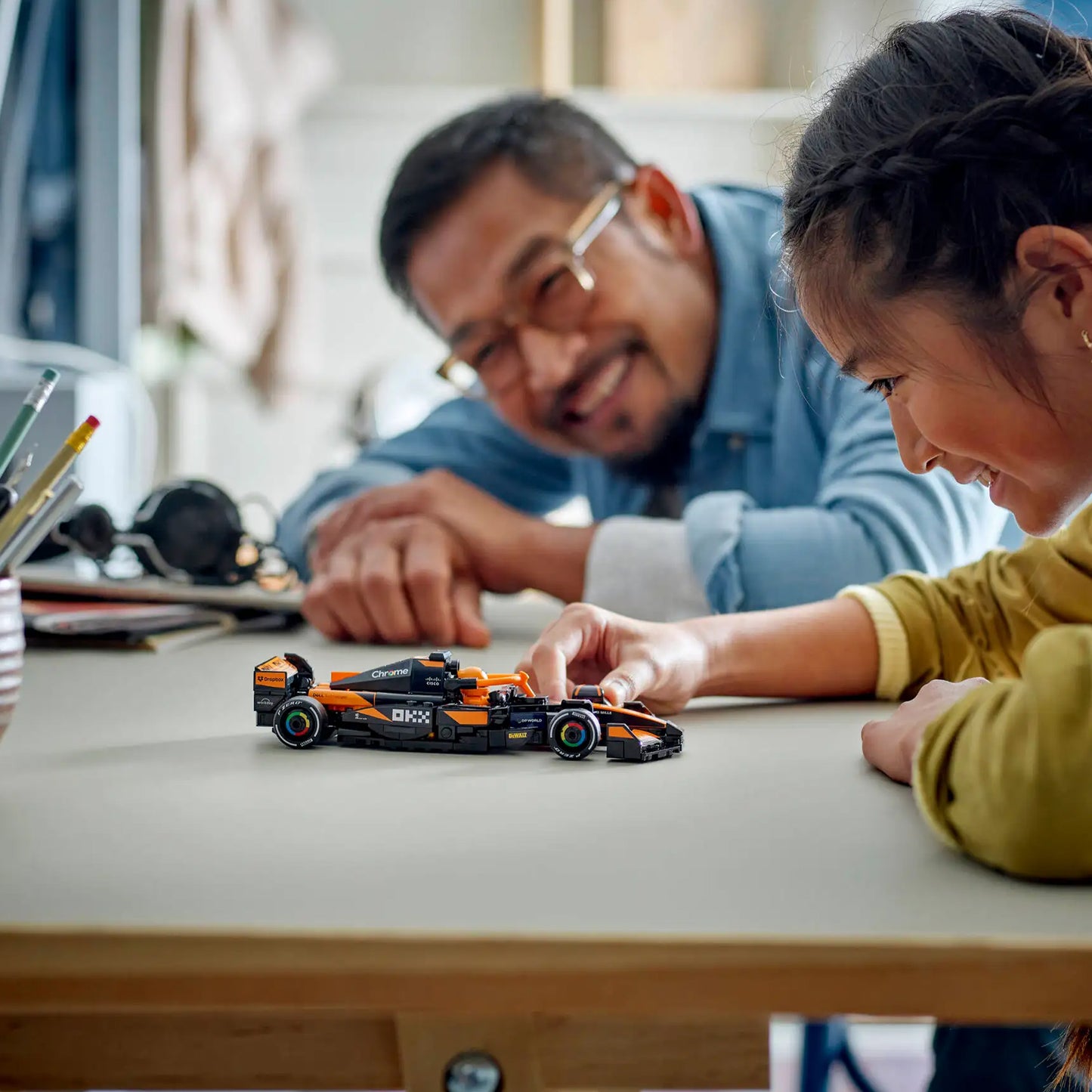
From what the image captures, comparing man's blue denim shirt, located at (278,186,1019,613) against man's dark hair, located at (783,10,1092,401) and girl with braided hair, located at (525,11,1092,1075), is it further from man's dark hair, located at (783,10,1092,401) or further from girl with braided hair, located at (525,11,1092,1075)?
man's dark hair, located at (783,10,1092,401)

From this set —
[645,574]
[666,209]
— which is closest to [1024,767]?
[645,574]

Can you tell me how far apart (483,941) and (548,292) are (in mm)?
938

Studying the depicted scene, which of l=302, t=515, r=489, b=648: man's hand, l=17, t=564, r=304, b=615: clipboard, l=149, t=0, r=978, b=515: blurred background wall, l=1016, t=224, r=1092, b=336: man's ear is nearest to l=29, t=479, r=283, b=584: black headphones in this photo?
l=17, t=564, r=304, b=615: clipboard

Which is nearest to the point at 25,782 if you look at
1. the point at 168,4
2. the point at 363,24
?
the point at 168,4

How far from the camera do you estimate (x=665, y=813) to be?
1.58 feet

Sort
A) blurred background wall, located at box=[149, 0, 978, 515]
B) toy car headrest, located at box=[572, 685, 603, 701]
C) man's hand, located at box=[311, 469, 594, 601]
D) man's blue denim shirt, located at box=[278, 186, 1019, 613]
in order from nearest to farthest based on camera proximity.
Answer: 1. toy car headrest, located at box=[572, 685, 603, 701]
2. man's blue denim shirt, located at box=[278, 186, 1019, 613]
3. man's hand, located at box=[311, 469, 594, 601]
4. blurred background wall, located at box=[149, 0, 978, 515]

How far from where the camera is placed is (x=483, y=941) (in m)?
0.34

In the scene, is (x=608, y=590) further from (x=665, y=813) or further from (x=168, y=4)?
(x=168, y=4)

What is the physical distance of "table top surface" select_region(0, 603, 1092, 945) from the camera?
1.19 ft

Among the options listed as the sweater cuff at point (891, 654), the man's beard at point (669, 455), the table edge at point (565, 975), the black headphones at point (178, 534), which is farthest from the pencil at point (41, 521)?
the man's beard at point (669, 455)

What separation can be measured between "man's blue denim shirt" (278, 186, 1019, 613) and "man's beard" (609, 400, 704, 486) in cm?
1

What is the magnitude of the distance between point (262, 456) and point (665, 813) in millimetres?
2580

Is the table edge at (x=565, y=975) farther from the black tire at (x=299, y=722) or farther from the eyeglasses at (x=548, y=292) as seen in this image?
the eyeglasses at (x=548, y=292)

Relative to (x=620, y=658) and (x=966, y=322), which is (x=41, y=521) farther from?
(x=966, y=322)
